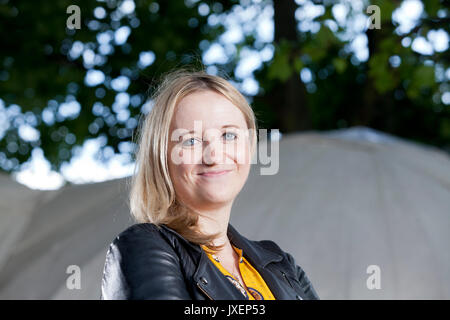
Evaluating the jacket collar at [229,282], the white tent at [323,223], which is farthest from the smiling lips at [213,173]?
the white tent at [323,223]

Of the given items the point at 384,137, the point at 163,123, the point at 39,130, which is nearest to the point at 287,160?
the point at 384,137

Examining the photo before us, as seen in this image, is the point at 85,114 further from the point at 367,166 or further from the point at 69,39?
the point at 367,166

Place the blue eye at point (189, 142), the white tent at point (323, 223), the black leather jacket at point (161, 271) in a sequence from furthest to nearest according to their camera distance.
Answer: the white tent at point (323, 223) → the blue eye at point (189, 142) → the black leather jacket at point (161, 271)

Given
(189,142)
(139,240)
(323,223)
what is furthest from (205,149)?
(323,223)

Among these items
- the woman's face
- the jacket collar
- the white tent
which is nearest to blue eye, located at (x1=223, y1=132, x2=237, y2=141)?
the woman's face

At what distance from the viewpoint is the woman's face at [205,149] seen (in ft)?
3.20

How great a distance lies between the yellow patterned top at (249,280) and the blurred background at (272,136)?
0.35 meters

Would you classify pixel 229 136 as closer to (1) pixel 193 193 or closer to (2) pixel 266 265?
(1) pixel 193 193

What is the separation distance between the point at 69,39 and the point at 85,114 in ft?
2.57

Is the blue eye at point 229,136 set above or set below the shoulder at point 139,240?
above

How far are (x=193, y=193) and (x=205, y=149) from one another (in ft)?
0.27

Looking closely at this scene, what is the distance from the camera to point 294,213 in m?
2.94

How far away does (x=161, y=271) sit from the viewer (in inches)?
34.9

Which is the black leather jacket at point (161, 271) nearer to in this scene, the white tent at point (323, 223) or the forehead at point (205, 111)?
the forehead at point (205, 111)
